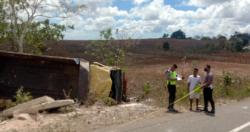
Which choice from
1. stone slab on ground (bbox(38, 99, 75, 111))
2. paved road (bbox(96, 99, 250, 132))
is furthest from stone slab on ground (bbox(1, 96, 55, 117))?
paved road (bbox(96, 99, 250, 132))

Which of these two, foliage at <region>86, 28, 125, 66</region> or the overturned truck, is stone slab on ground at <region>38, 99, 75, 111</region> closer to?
the overturned truck

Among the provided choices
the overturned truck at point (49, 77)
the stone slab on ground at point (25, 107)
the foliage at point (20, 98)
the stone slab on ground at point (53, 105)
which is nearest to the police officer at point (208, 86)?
the overturned truck at point (49, 77)

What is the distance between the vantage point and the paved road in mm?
11469

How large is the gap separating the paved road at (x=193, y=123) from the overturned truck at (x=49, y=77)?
9.94 feet

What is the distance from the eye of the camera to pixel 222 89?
21.5m

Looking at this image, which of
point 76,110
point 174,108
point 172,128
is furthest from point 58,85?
point 172,128

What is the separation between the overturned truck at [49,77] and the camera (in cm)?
1538

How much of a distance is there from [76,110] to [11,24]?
759 cm

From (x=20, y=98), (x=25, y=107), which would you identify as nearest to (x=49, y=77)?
(x=20, y=98)

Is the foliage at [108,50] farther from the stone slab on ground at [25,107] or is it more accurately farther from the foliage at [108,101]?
the stone slab on ground at [25,107]

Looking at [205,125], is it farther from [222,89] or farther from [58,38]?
[58,38]

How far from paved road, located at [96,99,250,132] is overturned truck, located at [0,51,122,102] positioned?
9.94 feet

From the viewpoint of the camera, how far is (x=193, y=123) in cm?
1259

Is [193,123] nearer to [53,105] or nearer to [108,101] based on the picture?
[108,101]
